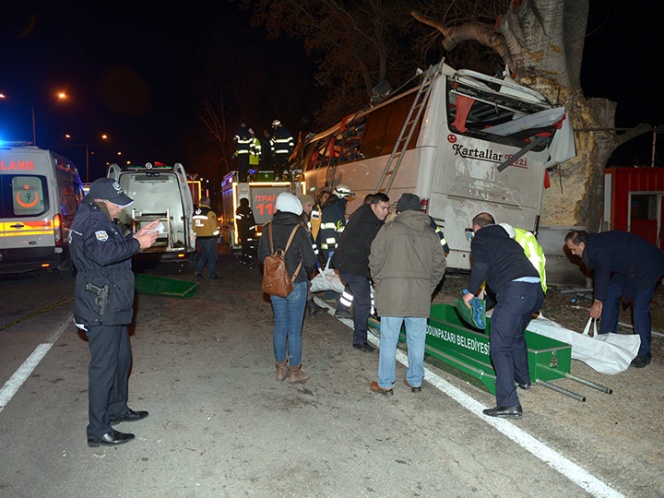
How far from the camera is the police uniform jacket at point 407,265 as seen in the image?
180 inches

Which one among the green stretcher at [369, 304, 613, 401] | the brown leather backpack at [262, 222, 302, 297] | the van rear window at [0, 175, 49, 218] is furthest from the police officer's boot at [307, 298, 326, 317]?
the van rear window at [0, 175, 49, 218]

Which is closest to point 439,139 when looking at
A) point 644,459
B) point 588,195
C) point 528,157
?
point 528,157

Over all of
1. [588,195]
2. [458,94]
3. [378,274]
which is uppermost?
[458,94]

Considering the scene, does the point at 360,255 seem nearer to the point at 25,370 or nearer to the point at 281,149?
the point at 25,370

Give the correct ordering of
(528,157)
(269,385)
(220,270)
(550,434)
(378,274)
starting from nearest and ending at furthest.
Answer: (550,434) < (378,274) < (269,385) < (528,157) < (220,270)

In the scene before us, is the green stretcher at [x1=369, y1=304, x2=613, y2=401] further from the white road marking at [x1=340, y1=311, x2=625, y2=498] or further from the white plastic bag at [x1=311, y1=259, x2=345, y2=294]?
the white plastic bag at [x1=311, y1=259, x2=345, y2=294]

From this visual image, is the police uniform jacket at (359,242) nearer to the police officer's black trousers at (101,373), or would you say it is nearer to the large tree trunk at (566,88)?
the police officer's black trousers at (101,373)

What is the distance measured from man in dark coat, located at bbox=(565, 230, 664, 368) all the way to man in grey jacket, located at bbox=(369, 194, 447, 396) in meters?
1.92

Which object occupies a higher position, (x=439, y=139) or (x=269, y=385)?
(x=439, y=139)

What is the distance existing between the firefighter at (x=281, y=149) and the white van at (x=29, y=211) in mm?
6220

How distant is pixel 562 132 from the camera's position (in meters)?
8.87

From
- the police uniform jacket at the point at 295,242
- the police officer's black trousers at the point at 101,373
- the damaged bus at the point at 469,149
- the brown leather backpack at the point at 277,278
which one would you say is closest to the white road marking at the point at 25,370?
the police officer's black trousers at the point at 101,373

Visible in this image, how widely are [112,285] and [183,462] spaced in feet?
4.45

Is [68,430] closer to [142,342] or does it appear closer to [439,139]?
[142,342]
